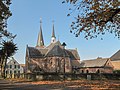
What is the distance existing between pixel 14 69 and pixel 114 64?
191ft

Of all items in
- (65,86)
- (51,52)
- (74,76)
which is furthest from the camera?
(51,52)

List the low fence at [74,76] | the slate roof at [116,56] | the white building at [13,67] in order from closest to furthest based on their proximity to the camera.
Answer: the low fence at [74,76]
the slate roof at [116,56]
the white building at [13,67]

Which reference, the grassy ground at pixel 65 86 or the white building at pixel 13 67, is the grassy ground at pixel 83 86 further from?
the white building at pixel 13 67

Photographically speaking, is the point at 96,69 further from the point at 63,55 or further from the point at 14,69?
the point at 14,69

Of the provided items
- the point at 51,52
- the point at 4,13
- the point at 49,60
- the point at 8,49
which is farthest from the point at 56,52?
the point at 4,13

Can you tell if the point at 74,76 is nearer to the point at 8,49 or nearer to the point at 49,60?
the point at 8,49

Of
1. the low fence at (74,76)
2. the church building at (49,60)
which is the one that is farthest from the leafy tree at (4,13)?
the church building at (49,60)

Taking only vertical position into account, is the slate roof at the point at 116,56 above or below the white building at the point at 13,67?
above

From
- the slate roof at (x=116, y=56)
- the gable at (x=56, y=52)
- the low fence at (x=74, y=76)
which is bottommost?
the low fence at (x=74, y=76)

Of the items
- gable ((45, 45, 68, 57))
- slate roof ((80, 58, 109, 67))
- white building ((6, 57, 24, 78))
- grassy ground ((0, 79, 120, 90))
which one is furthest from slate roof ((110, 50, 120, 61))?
grassy ground ((0, 79, 120, 90))

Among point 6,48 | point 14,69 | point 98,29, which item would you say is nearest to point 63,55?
point 6,48

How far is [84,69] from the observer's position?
312ft

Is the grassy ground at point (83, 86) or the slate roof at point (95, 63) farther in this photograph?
the slate roof at point (95, 63)

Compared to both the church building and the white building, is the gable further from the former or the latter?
the white building
